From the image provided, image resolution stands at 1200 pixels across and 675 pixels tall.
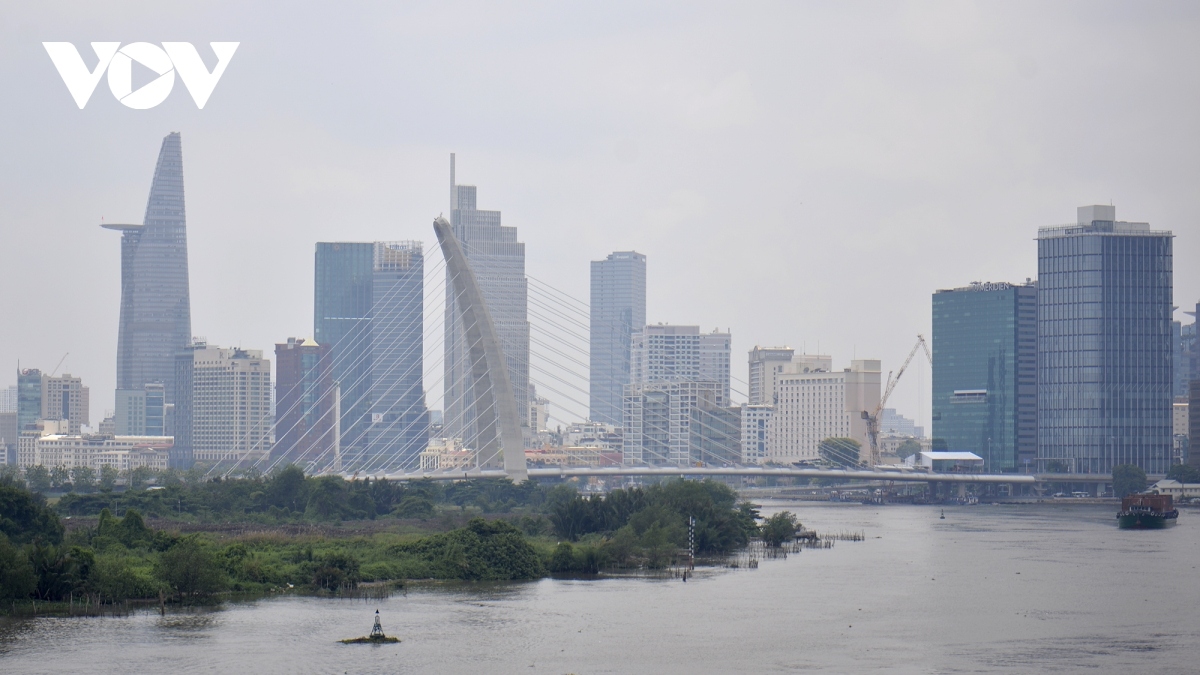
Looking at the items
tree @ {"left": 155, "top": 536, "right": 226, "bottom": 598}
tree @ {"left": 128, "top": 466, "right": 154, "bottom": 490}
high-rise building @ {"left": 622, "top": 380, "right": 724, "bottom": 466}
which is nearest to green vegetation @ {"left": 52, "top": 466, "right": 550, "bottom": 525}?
tree @ {"left": 128, "top": 466, "right": 154, "bottom": 490}

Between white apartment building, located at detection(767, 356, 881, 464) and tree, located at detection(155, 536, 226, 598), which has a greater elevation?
white apartment building, located at detection(767, 356, 881, 464)

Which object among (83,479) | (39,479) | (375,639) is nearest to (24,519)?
(375,639)

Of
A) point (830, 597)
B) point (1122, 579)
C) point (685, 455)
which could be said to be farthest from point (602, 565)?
point (685, 455)

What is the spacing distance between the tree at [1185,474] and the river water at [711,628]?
72154mm

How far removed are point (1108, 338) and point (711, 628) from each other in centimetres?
Answer: 10793

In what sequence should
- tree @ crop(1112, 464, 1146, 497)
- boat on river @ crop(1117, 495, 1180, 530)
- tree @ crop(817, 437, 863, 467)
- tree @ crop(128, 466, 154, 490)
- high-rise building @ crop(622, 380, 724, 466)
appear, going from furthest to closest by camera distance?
high-rise building @ crop(622, 380, 724, 466), tree @ crop(817, 437, 863, 467), tree @ crop(1112, 464, 1146, 497), tree @ crop(128, 466, 154, 490), boat on river @ crop(1117, 495, 1180, 530)

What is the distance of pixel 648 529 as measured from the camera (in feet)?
194

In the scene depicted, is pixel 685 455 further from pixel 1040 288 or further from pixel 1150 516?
pixel 1150 516

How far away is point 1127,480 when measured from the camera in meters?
129

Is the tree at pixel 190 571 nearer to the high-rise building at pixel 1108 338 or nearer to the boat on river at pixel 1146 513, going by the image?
the boat on river at pixel 1146 513

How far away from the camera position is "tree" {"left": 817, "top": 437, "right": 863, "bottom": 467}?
166375mm

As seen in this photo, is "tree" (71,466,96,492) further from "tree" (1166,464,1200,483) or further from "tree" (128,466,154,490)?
"tree" (1166,464,1200,483)

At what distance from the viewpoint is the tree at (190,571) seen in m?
43.5

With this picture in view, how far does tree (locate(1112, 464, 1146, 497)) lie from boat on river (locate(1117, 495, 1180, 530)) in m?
37.0
